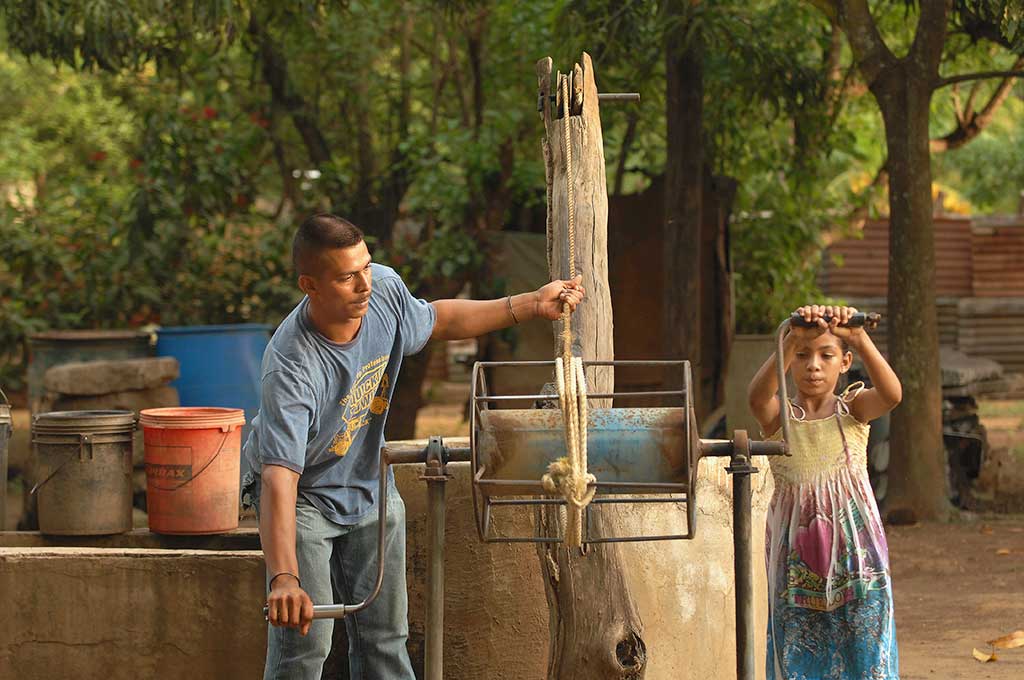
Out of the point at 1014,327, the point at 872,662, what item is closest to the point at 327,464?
the point at 872,662

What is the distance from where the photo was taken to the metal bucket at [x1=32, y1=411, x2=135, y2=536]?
5008 mm

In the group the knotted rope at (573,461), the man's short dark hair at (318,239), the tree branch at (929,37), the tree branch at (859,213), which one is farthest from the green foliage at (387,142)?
the knotted rope at (573,461)

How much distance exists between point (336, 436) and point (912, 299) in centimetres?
568

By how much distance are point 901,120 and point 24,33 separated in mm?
5546

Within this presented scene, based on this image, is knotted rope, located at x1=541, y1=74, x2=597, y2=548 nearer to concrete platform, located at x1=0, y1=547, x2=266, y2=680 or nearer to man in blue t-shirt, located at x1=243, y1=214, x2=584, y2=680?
man in blue t-shirt, located at x1=243, y1=214, x2=584, y2=680

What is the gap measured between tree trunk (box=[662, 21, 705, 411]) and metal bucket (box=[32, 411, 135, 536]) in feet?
15.5

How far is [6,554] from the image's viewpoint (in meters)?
4.38

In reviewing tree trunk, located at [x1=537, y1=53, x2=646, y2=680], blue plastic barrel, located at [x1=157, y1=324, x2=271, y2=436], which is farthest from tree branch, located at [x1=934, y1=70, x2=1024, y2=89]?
blue plastic barrel, located at [x1=157, y1=324, x2=271, y2=436]

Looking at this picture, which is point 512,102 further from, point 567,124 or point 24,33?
point 567,124

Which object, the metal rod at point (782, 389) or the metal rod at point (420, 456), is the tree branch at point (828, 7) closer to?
the metal rod at point (782, 389)

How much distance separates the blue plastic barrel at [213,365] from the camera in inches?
344

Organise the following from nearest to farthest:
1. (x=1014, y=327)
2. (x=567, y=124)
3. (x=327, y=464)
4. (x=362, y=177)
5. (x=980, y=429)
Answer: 1. (x=327, y=464)
2. (x=567, y=124)
3. (x=980, y=429)
4. (x=362, y=177)
5. (x=1014, y=327)

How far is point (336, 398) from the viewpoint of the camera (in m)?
3.23

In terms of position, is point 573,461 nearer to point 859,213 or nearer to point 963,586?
point 963,586
